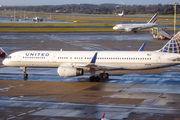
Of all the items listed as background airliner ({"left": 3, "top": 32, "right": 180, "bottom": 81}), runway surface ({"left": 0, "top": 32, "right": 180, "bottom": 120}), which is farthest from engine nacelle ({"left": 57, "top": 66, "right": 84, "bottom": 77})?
runway surface ({"left": 0, "top": 32, "right": 180, "bottom": 120})

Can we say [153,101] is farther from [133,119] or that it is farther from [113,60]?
[113,60]

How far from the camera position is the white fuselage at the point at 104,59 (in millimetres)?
36688

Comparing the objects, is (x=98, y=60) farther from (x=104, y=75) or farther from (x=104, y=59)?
(x=104, y=75)

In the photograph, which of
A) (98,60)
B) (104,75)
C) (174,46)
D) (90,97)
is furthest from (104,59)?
(90,97)

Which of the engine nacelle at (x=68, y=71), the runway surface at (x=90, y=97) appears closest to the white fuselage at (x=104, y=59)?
the runway surface at (x=90, y=97)

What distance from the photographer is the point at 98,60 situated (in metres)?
37.5

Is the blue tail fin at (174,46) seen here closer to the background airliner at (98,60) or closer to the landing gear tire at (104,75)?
the background airliner at (98,60)

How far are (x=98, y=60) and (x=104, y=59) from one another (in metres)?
0.78

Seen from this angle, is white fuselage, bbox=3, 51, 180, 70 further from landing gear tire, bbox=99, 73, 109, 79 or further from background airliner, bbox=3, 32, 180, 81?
landing gear tire, bbox=99, 73, 109, 79

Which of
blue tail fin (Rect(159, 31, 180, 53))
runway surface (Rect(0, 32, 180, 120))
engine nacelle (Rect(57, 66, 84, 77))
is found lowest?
runway surface (Rect(0, 32, 180, 120))

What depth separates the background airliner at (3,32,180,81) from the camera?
36.2 meters

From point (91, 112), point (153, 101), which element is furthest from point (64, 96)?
point (153, 101)

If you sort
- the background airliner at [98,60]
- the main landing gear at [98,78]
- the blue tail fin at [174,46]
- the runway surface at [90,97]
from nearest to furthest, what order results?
the runway surface at [90,97] < the background airliner at [98,60] < the main landing gear at [98,78] < the blue tail fin at [174,46]

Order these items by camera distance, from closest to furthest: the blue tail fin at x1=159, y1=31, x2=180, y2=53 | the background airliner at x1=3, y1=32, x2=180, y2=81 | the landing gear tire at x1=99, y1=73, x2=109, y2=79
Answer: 1. the background airliner at x1=3, y1=32, x2=180, y2=81
2. the blue tail fin at x1=159, y1=31, x2=180, y2=53
3. the landing gear tire at x1=99, y1=73, x2=109, y2=79
